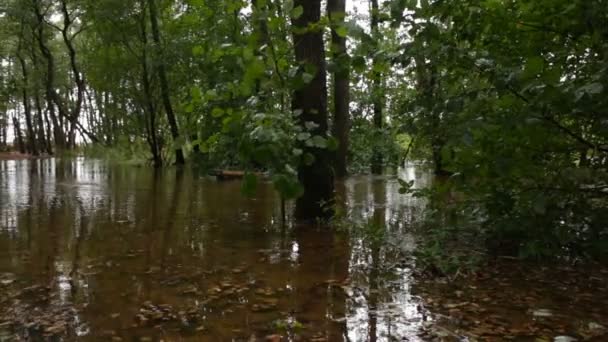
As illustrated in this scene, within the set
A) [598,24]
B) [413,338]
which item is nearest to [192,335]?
[413,338]

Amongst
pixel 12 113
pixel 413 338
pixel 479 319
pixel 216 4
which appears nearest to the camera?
pixel 413 338

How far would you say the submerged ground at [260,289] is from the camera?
3.11 meters

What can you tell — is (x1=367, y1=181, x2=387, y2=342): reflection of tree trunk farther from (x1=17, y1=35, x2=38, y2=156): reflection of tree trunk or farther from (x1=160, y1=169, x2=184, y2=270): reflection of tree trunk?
(x1=17, y1=35, x2=38, y2=156): reflection of tree trunk

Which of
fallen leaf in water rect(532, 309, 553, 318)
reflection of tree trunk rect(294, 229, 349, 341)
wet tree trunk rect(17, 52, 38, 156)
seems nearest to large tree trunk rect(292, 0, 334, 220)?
reflection of tree trunk rect(294, 229, 349, 341)

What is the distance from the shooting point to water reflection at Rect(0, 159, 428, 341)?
3.21m

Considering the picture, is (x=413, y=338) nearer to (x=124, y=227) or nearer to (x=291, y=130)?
(x=291, y=130)

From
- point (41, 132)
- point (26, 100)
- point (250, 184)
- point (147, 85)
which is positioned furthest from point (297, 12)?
point (41, 132)

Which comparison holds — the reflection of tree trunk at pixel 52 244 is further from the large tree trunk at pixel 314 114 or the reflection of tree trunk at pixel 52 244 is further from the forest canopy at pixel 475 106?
the large tree trunk at pixel 314 114

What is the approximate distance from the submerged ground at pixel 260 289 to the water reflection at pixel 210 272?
0.5 inches

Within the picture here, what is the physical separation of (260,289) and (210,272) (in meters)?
0.70

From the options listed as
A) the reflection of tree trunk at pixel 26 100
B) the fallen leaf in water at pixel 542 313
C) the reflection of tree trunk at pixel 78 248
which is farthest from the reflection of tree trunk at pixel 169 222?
the reflection of tree trunk at pixel 26 100

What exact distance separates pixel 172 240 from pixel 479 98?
368 cm

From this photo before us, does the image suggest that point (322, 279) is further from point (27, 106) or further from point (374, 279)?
point (27, 106)

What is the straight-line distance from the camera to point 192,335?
303 cm
